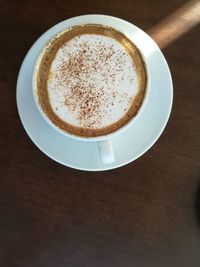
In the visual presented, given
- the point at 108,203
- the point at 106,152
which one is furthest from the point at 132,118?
the point at 108,203

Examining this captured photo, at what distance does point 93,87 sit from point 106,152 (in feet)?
0.48

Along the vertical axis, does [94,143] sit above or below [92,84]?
below

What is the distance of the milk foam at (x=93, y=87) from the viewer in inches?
36.7

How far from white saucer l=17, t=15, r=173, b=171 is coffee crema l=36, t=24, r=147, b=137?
43 millimetres

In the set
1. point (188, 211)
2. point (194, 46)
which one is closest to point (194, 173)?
point (188, 211)

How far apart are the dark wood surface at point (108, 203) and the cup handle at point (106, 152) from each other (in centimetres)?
9

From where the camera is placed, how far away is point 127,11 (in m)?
1.02

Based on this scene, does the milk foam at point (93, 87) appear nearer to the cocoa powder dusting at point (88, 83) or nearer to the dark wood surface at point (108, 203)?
the cocoa powder dusting at point (88, 83)

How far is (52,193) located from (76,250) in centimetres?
14

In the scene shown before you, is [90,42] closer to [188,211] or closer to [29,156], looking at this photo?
[29,156]

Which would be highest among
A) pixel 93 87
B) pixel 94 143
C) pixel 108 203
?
pixel 93 87

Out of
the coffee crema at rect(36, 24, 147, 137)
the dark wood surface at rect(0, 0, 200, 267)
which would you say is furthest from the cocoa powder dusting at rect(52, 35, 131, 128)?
the dark wood surface at rect(0, 0, 200, 267)

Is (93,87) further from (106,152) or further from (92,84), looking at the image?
(106,152)

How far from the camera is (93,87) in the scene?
0.93 metres
